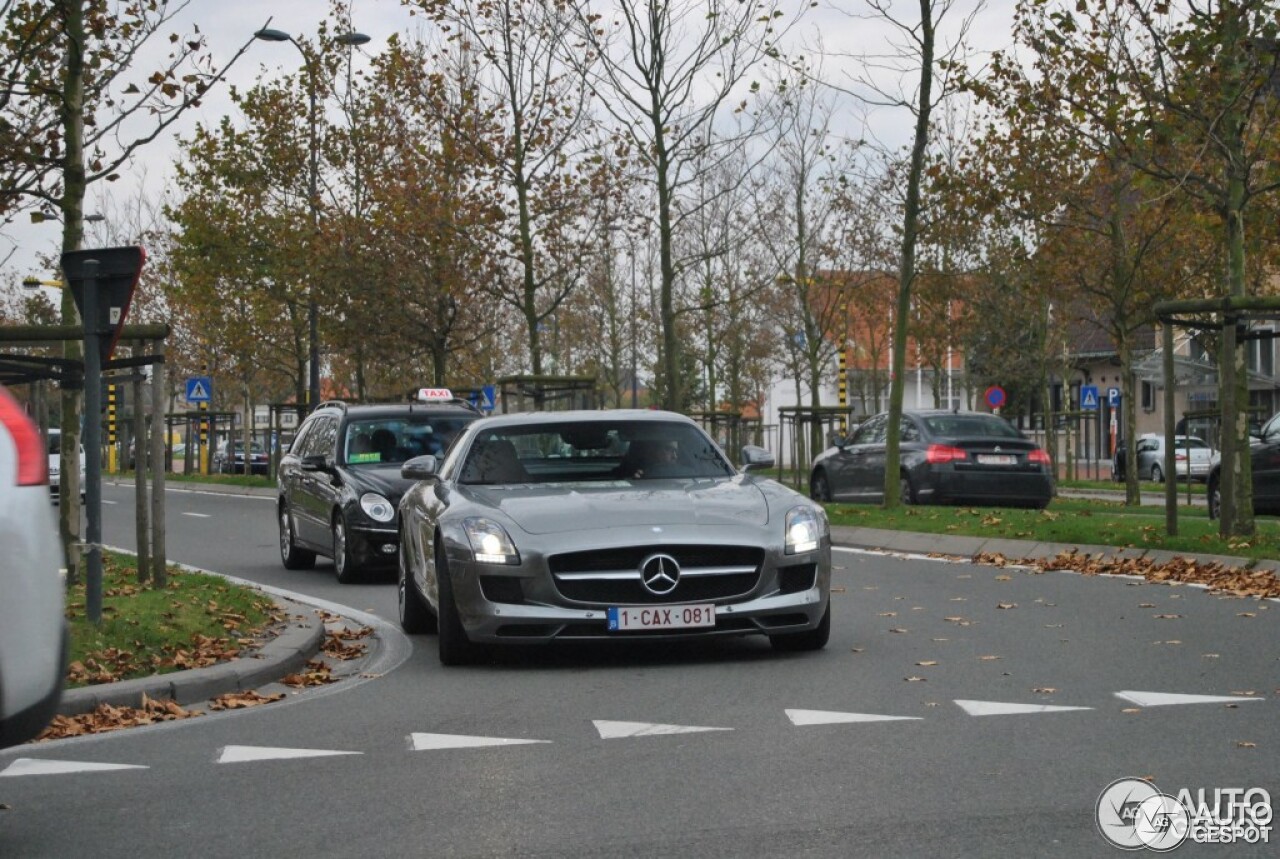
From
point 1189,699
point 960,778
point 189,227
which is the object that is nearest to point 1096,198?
point 189,227

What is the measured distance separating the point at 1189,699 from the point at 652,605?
2.77 meters

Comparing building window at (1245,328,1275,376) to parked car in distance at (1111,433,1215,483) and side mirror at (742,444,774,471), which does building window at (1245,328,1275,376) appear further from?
side mirror at (742,444,774,471)

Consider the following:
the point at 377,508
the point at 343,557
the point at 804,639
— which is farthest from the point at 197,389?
the point at 804,639

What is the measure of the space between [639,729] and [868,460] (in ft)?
62.3

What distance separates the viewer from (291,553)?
1961 cm

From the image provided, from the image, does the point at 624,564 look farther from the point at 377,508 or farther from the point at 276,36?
the point at 276,36

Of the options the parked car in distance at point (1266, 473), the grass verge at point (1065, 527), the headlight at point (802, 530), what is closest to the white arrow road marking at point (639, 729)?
the headlight at point (802, 530)

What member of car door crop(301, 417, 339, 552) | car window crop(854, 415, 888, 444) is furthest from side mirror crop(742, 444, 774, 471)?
car window crop(854, 415, 888, 444)

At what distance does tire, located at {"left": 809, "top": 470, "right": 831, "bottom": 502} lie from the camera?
28203mm

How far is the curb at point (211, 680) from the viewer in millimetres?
9234

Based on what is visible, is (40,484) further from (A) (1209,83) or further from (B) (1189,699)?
(A) (1209,83)

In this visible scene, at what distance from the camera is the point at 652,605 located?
10.1 metres

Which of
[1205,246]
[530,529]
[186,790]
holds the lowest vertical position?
[186,790]

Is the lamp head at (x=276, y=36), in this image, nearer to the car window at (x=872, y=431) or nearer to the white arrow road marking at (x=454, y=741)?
the car window at (x=872, y=431)
